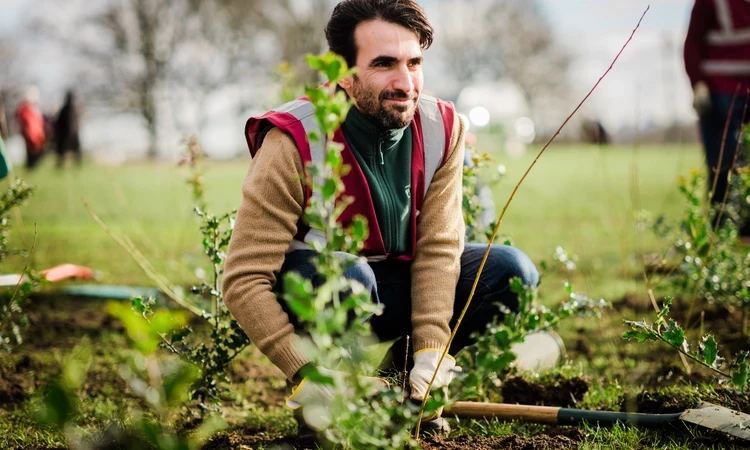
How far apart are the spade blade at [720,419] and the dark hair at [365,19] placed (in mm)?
1389

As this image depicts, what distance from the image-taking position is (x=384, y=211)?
7.05ft

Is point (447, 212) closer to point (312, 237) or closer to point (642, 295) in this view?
point (312, 237)

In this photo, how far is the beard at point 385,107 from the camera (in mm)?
2070

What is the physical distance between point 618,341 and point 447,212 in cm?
139

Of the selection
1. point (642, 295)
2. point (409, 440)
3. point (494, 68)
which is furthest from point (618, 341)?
point (494, 68)

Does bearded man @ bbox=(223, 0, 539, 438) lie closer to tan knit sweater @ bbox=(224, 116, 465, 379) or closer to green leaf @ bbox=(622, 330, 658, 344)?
tan knit sweater @ bbox=(224, 116, 465, 379)

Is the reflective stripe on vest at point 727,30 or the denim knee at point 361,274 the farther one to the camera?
the reflective stripe on vest at point 727,30

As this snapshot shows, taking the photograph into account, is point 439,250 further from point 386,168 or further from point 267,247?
point 267,247

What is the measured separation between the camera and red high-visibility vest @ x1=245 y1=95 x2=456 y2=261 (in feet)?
6.64

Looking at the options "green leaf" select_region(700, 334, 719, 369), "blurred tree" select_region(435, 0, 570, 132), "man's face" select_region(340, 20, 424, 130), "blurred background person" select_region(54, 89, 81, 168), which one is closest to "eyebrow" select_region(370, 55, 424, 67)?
"man's face" select_region(340, 20, 424, 130)

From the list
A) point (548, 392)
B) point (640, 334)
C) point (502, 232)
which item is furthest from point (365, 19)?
point (502, 232)

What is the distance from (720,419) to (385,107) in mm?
1320

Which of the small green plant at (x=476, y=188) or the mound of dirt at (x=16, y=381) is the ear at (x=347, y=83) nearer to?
the small green plant at (x=476, y=188)

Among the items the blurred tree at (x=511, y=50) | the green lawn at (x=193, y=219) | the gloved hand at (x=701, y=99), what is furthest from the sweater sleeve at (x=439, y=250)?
the blurred tree at (x=511, y=50)
